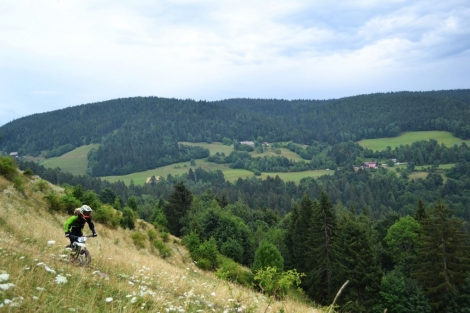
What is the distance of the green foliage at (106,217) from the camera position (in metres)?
29.4

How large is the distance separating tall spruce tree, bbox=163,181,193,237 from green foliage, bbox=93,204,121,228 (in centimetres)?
3063

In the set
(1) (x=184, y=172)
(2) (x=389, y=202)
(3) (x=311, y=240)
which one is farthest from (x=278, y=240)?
(1) (x=184, y=172)

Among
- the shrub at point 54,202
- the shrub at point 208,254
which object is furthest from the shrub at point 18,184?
the shrub at point 208,254

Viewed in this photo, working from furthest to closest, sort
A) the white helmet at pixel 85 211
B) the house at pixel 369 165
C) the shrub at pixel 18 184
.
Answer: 1. the house at pixel 369 165
2. the shrub at pixel 18 184
3. the white helmet at pixel 85 211

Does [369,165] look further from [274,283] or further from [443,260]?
[274,283]

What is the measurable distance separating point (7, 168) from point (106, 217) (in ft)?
28.4

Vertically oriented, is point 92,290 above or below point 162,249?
above

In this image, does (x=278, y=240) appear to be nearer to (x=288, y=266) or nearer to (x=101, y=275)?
(x=288, y=266)

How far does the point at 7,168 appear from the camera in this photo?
26359mm

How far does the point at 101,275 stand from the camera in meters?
6.44

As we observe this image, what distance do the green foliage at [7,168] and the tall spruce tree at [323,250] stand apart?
101 ft

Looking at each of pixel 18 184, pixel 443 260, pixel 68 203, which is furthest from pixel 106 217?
pixel 443 260

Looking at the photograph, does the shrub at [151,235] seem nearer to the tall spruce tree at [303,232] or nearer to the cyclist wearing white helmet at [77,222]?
the tall spruce tree at [303,232]

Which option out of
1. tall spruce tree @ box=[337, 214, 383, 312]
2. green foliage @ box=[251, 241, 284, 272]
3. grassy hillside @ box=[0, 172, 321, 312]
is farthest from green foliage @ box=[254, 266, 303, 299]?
green foliage @ box=[251, 241, 284, 272]
